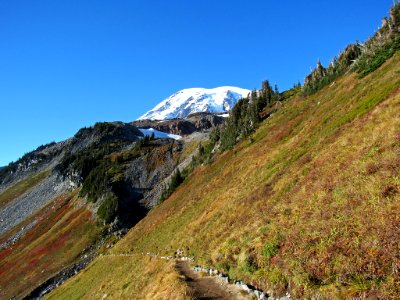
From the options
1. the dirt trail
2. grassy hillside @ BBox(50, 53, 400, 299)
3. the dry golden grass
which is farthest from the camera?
the dry golden grass

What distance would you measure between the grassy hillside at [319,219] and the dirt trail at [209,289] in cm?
93

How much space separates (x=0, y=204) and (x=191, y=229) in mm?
176244

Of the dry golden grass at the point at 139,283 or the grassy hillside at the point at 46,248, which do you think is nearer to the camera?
the dry golden grass at the point at 139,283

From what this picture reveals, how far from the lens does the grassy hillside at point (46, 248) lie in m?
77.2

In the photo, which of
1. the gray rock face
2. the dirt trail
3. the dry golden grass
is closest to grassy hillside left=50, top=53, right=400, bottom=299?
the dry golden grass

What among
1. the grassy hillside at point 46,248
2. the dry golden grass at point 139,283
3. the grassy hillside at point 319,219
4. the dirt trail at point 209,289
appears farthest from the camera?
the grassy hillside at point 46,248

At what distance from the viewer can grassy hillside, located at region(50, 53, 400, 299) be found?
12.5 meters

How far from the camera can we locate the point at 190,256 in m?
28.7

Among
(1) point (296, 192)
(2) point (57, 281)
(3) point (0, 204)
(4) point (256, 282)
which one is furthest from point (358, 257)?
(3) point (0, 204)

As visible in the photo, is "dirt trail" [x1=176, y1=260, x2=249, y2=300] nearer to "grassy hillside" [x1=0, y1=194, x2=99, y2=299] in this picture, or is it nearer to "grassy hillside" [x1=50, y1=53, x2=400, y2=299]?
"grassy hillside" [x1=50, y1=53, x2=400, y2=299]

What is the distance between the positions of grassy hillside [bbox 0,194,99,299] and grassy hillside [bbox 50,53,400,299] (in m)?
45.4

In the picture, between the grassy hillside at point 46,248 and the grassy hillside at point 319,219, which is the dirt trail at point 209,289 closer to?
the grassy hillside at point 319,219

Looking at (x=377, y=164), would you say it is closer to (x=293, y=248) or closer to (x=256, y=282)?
(x=293, y=248)

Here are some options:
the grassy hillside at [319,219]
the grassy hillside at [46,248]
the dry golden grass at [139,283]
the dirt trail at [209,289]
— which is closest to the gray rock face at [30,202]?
the grassy hillside at [46,248]
